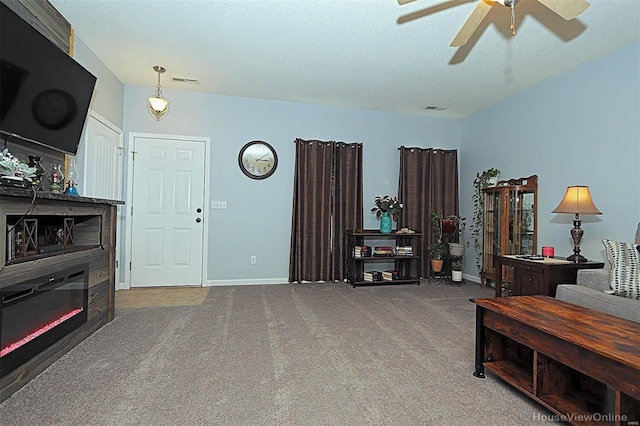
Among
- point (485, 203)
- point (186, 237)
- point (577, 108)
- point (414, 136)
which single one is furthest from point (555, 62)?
point (186, 237)

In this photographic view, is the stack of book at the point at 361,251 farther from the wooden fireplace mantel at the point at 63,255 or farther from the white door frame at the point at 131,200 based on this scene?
the wooden fireplace mantel at the point at 63,255

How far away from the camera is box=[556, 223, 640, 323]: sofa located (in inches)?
84.5

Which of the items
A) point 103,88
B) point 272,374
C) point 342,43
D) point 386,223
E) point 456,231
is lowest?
point 272,374

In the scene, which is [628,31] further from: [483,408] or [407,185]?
[483,408]

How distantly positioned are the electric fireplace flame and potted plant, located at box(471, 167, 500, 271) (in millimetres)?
4713

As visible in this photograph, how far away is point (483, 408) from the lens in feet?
5.79

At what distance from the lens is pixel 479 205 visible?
516 cm

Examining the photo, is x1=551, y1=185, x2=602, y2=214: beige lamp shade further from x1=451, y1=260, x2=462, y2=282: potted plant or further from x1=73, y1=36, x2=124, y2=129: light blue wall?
x1=73, y1=36, x2=124, y2=129: light blue wall

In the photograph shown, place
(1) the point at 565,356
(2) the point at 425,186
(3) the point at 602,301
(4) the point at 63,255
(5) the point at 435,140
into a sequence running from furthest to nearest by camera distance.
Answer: (5) the point at 435,140, (2) the point at 425,186, (4) the point at 63,255, (3) the point at 602,301, (1) the point at 565,356

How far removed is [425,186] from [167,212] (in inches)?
148

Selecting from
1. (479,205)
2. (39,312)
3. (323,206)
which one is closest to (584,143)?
(479,205)

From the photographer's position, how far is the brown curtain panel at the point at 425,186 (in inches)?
211

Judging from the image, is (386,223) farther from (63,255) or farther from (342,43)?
(63,255)

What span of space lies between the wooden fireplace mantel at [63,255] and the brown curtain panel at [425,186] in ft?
12.7
